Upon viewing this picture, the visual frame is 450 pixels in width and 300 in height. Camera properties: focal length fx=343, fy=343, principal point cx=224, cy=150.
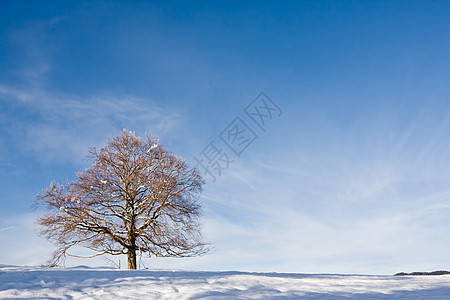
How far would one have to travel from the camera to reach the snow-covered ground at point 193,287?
→ 6.51 m

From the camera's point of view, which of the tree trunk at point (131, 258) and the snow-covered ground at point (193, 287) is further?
the tree trunk at point (131, 258)

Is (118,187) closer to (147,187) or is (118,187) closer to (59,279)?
(147,187)

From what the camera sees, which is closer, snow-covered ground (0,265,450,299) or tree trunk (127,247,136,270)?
snow-covered ground (0,265,450,299)

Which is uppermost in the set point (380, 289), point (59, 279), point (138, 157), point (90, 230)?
point (138, 157)

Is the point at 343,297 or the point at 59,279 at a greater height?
the point at 59,279

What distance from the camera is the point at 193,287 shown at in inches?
281

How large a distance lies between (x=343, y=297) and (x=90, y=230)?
15.5 metres

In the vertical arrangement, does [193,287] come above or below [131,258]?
below

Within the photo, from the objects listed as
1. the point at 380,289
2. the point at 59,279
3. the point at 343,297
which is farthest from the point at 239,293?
the point at 59,279

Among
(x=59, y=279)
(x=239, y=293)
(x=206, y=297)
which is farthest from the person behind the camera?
(x=59, y=279)

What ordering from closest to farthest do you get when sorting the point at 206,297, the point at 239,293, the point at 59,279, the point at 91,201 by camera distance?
the point at 206,297
the point at 239,293
the point at 59,279
the point at 91,201

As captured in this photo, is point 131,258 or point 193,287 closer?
point 193,287

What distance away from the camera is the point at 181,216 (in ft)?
63.4

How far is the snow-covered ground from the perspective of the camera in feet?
21.4
